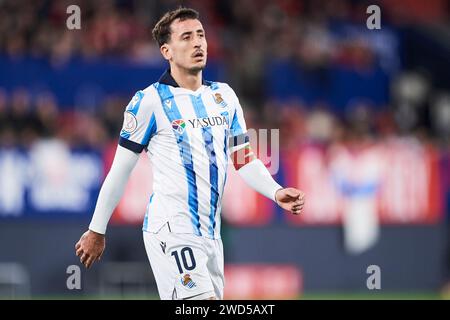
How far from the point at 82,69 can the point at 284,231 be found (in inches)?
150

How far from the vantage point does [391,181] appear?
17.1m

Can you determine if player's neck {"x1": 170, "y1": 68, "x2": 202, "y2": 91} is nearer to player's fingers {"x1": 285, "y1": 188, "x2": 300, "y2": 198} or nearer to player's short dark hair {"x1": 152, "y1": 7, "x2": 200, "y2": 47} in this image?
Answer: player's short dark hair {"x1": 152, "y1": 7, "x2": 200, "y2": 47}

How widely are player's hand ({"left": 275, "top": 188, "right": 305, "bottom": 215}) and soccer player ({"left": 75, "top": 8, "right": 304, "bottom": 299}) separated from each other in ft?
0.07

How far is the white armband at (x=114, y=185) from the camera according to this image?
7566mm

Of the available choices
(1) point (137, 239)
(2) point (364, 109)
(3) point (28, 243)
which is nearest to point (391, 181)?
(2) point (364, 109)

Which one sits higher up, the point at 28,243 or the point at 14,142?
the point at 14,142

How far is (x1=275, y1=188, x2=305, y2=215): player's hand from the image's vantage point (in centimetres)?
731

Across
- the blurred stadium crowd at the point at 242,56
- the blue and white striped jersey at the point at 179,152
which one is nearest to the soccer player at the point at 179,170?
the blue and white striped jersey at the point at 179,152

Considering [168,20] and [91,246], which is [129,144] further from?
[168,20]

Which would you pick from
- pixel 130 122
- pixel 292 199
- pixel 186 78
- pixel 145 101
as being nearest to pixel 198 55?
pixel 186 78

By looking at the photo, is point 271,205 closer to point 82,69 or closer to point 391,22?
point 82,69

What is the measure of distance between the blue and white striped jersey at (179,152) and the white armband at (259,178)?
0.25 m

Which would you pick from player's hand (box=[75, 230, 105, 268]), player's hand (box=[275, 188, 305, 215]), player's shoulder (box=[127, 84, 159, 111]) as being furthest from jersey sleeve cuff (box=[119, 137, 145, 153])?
player's hand (box=[275, 188, 305, 215])

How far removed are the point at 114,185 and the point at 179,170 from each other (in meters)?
0.44
